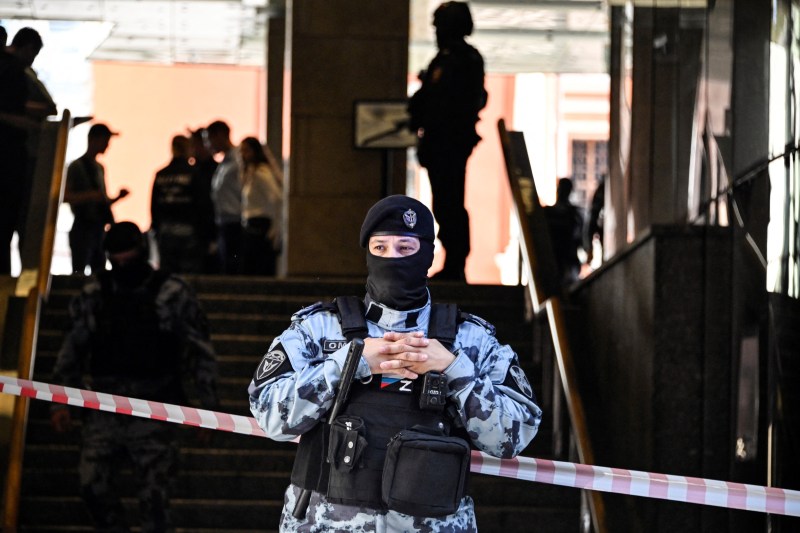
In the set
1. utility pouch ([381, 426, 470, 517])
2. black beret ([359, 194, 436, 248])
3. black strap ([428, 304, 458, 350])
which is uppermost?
black beret ([359, 194, 436, 248])

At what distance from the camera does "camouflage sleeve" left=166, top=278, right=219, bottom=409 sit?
254 inches

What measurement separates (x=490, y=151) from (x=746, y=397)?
2347cm

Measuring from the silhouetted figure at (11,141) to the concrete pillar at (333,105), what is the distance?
246 cm

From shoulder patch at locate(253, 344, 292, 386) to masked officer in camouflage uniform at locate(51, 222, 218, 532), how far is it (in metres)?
2.85

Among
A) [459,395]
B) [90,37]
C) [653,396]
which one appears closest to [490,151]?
[90,37]

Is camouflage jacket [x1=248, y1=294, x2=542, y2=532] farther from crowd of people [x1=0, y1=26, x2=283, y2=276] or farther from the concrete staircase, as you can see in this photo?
crowd of people [x1=0, y1=26, x2=283, y2=276]

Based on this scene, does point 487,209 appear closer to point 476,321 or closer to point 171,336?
point 171,336

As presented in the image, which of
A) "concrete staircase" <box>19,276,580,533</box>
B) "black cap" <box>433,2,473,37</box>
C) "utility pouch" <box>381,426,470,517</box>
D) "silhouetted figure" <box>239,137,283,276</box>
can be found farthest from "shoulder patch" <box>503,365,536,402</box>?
"silhouetted figure" <box>239,137,283,276</box>

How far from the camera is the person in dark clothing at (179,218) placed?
1128 centimetres

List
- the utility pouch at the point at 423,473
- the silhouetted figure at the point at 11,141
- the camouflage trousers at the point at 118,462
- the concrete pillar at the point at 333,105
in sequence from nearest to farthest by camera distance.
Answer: the utility pouch at the point at 423,473 < the camouflage trousers at the point at 118,462 < the silhouetted figure at the point at 11,141 < the concrete pillar at the point at 333,105

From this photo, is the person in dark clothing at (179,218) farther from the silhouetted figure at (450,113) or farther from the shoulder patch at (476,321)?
the shoulder patch at (476,321)

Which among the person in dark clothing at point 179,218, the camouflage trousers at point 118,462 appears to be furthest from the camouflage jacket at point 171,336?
the person in dark clothing at point 179,218

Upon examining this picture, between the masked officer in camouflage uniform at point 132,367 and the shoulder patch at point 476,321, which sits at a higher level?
the shoulder patch at point 476,321

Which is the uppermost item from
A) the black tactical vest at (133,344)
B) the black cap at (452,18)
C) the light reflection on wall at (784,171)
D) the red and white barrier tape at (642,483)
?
the black cap at (452,18)
